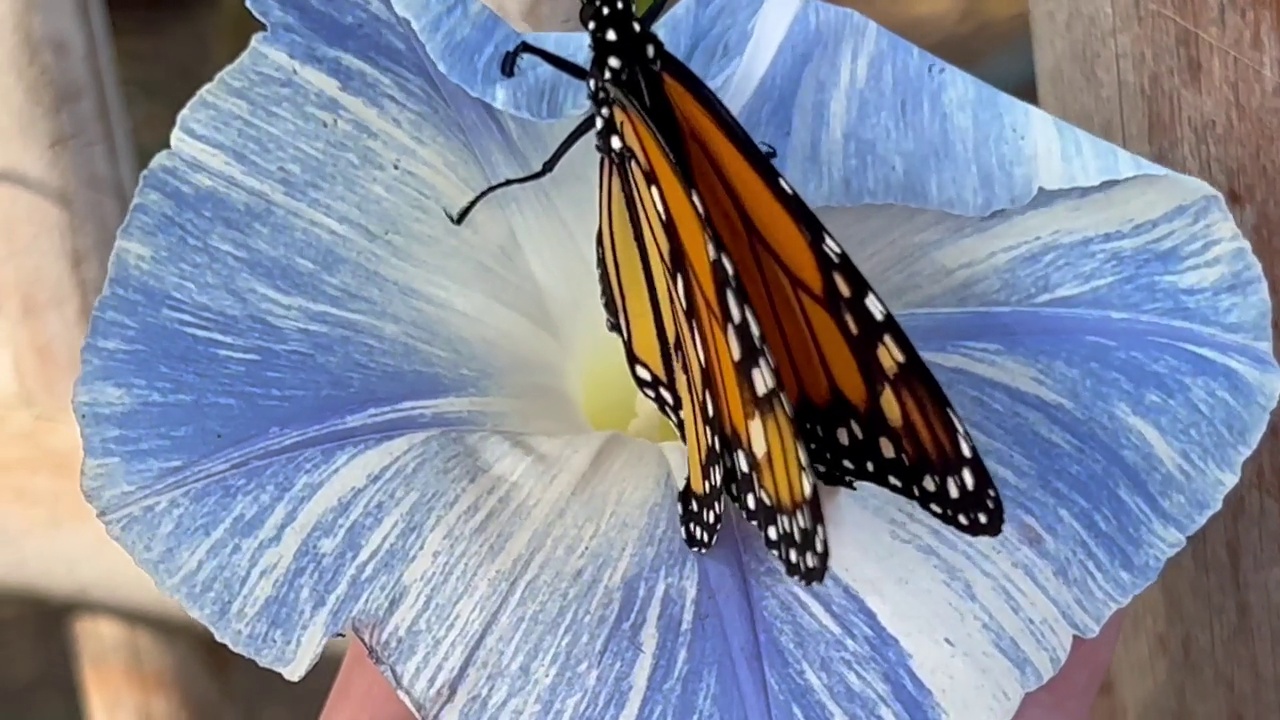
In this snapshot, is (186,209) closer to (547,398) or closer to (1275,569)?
(547,398)

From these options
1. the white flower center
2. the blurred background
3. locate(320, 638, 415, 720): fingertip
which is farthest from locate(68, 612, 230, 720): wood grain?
the white flower center

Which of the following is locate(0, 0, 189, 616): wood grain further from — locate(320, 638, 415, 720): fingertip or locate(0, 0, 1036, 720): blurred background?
locate(320, 638, 415, 720): fingertip

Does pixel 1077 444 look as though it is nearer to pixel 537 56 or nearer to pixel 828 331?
pixel 828 331

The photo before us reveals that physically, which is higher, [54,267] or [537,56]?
[537,56]

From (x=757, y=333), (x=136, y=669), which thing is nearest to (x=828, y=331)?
(x=757, y=333)

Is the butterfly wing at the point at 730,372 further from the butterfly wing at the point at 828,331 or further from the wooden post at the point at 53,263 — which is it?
the wooden post at the point at 53,263

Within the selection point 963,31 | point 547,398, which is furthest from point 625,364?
point 963,31

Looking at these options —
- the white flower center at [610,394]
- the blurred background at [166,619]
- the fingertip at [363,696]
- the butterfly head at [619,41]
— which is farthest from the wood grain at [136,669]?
the butterfly head at [619,41]
